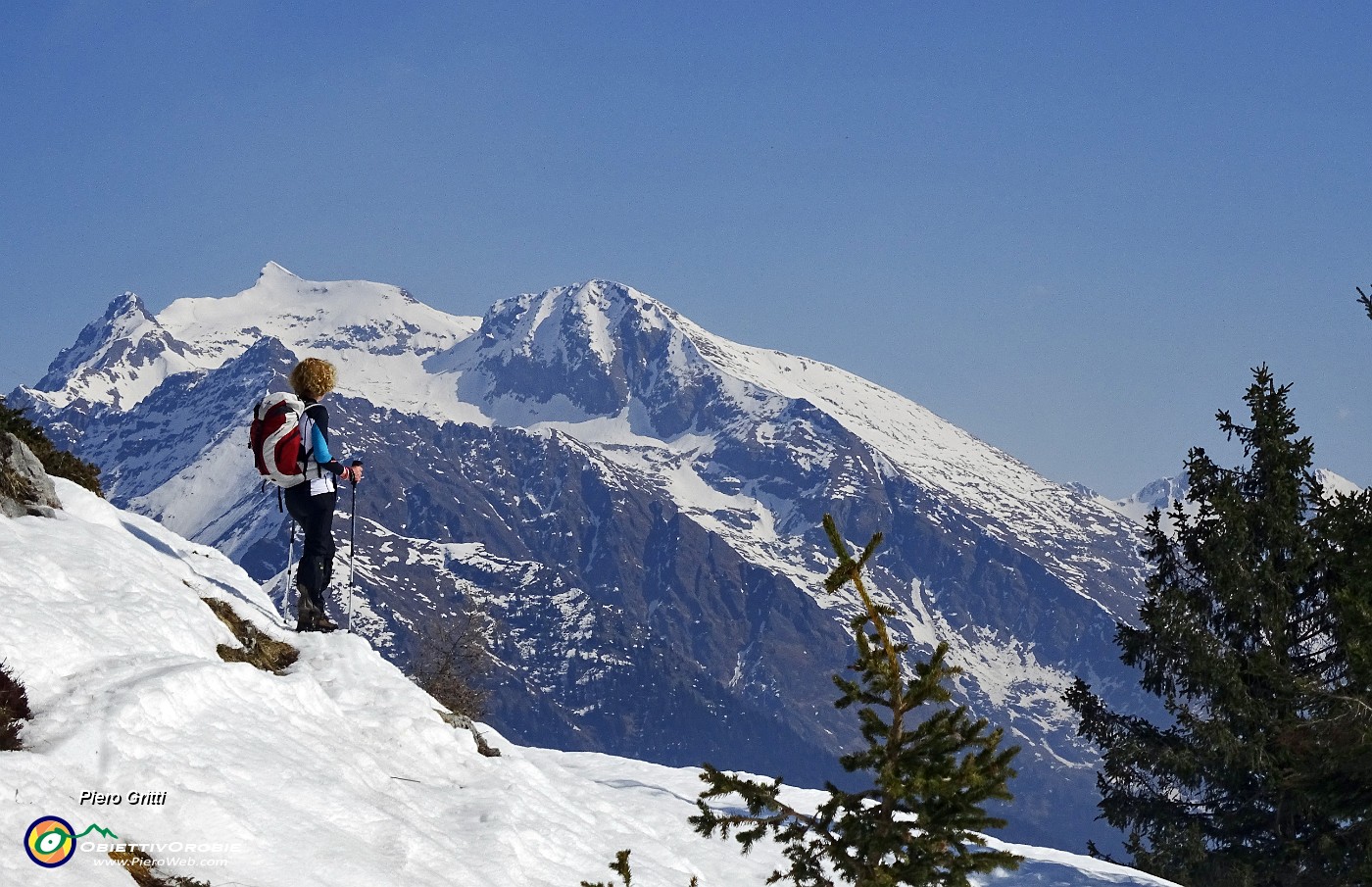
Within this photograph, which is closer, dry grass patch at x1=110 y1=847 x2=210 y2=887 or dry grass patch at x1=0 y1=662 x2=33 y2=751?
dry grass patch at x1=110 y1=847 x2=210 y2=887

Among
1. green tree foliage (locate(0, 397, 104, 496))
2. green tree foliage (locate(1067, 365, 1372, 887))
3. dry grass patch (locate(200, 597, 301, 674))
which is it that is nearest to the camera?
dry grass patch (locate(200, 597, 301, 674))

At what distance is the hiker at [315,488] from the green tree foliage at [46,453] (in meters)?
4.90

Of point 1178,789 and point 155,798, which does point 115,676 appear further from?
point 1178,789

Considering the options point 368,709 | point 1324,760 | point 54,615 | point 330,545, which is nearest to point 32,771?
point 54,615

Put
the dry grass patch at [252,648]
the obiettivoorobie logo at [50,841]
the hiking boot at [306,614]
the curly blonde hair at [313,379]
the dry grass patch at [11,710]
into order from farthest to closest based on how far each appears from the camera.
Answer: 1. the hiking boot at [306,614]
2. the curly blonde hair at [313,379]
3. the dry grass patch at [252,648]
4. the dry grass patch at [11,710]
5. the obiettivoorobie logo at [50,841]

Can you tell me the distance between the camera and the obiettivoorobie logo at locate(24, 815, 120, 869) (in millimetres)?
7668

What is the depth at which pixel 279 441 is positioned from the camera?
15.1 meters

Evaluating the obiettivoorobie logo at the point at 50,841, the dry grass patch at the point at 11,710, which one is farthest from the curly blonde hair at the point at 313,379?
the obiettivoorobie logo at the point at 50,841

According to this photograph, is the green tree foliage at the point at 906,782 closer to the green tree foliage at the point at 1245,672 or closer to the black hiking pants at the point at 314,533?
the black hiking pants at the point at 314,533

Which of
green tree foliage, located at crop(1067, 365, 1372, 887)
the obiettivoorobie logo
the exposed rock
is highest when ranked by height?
green tree foliage, located at crop(1067, 365, 1372, 887)

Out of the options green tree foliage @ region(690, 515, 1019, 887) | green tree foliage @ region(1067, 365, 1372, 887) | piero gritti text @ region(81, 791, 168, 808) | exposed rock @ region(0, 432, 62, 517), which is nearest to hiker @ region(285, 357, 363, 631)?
exposed rock @ region(0, 432, 62, 517)

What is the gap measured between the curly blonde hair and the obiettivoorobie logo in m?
7.82

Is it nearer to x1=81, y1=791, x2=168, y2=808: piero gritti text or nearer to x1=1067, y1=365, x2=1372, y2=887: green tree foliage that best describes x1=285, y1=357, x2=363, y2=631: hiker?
x1=81, y1=791, x2=168, y2=808: piero gritti text

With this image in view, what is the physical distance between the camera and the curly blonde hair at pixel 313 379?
15.4 m
